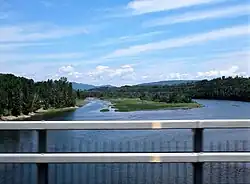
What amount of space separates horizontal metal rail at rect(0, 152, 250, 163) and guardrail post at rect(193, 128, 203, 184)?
0.23 feet

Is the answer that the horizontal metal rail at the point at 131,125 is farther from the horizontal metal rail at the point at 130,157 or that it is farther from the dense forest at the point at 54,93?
the dense forest at the point at 54,93

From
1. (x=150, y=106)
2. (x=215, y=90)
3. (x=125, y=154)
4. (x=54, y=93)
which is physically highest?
(x=215, y=90)

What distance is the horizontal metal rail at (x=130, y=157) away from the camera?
411cm

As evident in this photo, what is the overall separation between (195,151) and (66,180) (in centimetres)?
125

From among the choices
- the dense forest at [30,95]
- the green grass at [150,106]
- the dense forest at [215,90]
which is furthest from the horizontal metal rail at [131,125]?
the dense forest at [215,90]

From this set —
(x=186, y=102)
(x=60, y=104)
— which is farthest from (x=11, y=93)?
(x=186, y=102)

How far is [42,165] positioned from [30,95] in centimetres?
10158

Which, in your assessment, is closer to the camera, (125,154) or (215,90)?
(125,154)

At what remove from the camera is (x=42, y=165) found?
424 cm

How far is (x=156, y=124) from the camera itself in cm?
402

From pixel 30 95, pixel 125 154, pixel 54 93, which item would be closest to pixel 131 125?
pixel 125 154

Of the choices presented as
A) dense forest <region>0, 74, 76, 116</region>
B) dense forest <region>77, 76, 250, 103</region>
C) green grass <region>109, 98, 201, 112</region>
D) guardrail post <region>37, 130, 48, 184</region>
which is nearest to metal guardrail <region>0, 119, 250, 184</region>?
guardrail post <region>37, 130, 48, 184</region>

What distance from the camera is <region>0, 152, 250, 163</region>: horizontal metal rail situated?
162 inches

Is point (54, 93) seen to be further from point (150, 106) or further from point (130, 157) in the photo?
point (130, 157)
